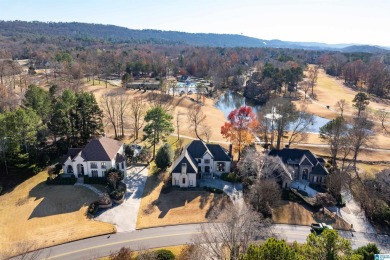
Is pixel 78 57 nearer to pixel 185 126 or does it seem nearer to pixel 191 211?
pixel 185 126

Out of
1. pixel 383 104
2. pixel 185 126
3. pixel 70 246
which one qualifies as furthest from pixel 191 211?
pixel 383 104

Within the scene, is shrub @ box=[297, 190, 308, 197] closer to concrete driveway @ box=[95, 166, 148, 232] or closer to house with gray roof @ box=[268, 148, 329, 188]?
house with gray roof @ box=[268, 148, 329, 188]

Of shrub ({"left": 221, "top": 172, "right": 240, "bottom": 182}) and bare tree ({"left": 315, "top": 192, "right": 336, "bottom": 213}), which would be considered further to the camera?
shrub ({"left": 221, "top": 172, "right": 240, "bottom": 182})

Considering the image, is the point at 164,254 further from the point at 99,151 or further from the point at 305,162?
the point at 305,162

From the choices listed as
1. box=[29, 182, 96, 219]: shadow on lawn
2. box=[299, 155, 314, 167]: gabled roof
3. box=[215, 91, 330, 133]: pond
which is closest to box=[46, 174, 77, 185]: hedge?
box=[29, 182, 96, 219]: shadow on lawn

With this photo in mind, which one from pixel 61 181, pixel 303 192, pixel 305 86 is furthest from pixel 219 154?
pixel 305 86

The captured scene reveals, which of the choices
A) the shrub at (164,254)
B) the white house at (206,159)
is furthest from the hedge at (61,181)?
the shrub at (164,254)
